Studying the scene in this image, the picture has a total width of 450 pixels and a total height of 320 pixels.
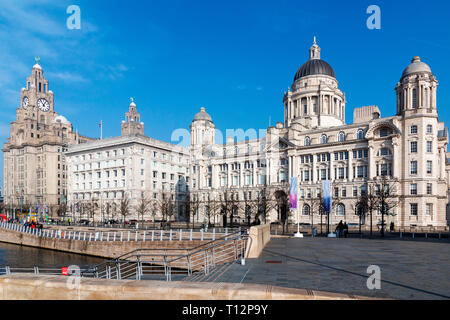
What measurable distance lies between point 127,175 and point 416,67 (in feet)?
236

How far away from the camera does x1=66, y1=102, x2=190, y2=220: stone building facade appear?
314ft

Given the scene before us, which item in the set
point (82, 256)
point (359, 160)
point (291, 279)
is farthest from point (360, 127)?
point (291, 279)

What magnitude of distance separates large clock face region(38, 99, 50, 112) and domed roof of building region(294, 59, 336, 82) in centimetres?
10709

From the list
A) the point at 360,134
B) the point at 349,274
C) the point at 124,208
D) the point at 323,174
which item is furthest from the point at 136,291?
the point at 124,208

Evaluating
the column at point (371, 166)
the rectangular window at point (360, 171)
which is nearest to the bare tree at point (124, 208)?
the rectangular window at point (360, 171)

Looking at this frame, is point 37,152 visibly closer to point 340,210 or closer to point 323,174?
point 323,174

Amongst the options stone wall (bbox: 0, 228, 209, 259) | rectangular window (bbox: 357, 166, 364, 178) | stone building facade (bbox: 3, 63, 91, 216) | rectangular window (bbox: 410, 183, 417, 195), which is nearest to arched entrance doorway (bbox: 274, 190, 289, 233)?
rectangular window (bbox: 357, 166, 364, 178)

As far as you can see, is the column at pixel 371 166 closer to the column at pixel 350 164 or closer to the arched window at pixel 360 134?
the column at pixel 350 164

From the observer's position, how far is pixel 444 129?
76375mm

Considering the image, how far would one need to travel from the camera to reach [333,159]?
77.1 metres

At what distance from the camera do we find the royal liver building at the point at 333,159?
2598 inches

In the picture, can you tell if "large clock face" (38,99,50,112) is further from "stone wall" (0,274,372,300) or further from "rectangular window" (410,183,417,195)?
"stone wall" (0,274,372,300)

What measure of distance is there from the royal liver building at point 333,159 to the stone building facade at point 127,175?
1024 centimetres
